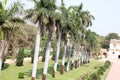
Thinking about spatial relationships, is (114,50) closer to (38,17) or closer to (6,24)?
(38,17)

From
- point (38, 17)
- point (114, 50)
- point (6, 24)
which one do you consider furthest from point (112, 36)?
point (6, 24)

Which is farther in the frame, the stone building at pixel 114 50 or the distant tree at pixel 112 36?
the distant tree at pixel 112 36

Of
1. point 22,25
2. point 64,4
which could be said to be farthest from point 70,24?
point 22,25

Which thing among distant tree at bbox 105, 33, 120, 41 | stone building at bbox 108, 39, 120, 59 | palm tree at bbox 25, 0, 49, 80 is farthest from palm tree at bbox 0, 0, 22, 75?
distant tree at bbox 105, 33, 120, 41

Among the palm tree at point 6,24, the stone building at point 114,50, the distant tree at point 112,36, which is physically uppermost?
the distant tree at point 112,36

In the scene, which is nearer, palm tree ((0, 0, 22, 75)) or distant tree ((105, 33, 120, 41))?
palm tree ((0, 0, 22, 75))

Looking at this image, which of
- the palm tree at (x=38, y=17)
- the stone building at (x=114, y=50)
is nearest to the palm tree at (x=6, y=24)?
the palm tree at (x=38, y=17)

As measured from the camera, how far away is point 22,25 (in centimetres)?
1792

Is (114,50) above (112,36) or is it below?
below

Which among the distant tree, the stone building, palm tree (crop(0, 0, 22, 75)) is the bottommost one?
the stone building

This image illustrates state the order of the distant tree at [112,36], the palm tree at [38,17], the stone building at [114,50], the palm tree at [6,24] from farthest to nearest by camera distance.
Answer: the distant tree at [112,36], the stone building at [114,50], the palm tree at [38,17], the palm tree at [6,24]

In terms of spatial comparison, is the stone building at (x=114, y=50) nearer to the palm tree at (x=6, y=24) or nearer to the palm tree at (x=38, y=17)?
the palm tree at (x=38, y=17)

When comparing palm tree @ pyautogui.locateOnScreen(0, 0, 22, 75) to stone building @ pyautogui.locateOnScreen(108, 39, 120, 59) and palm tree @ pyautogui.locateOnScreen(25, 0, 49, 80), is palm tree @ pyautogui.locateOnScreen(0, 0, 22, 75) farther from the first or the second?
stone building @ pyautogui.locateOnScreen(108, 39, 120, 59)

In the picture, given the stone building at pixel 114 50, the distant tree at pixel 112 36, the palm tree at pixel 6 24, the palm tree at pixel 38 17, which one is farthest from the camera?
the distant tree at pixel 112 36
